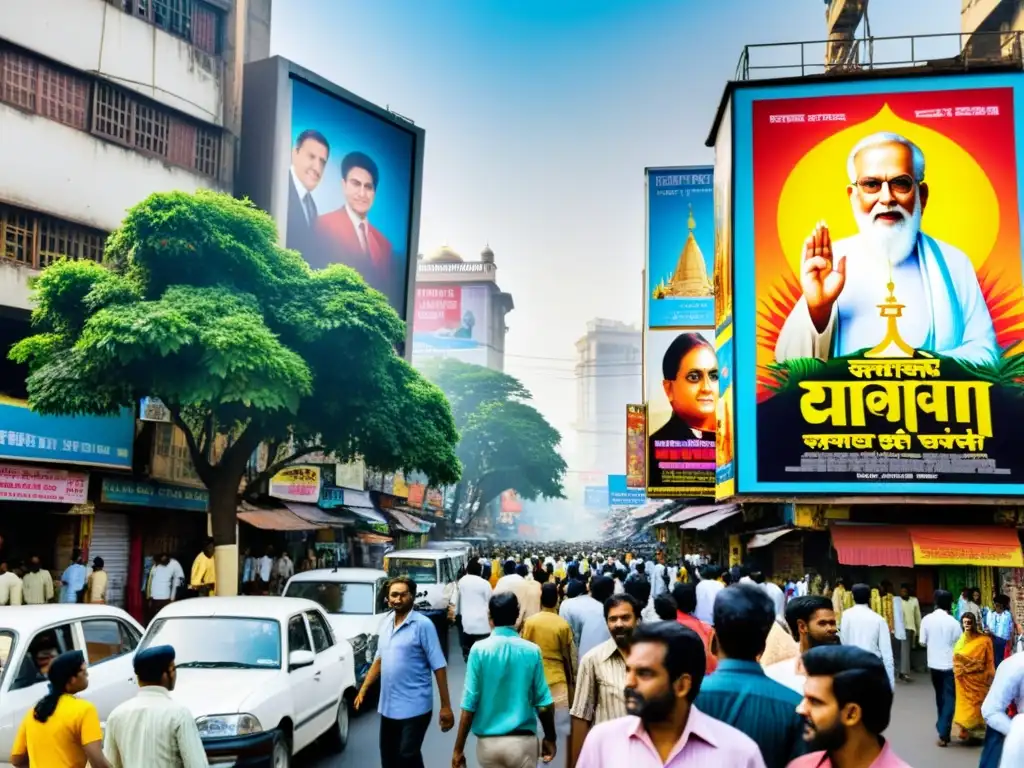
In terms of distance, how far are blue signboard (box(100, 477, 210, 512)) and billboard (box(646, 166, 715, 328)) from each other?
1406cm

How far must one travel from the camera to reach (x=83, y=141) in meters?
23.4

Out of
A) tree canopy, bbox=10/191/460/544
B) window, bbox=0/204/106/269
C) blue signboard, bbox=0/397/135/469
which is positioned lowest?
blue signboard, bbox=0/397/135/469

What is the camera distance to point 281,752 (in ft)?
26.8

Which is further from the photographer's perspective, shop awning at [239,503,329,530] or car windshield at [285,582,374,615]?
shop awning at [239,503,329,530]

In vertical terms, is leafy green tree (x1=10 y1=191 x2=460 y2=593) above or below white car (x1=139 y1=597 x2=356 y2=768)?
above

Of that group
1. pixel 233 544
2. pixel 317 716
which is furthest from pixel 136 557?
pixel 317 716

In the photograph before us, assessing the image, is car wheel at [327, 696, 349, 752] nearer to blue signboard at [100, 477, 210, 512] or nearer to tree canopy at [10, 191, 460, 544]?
tree canopy at [10, 191, 460, 544]

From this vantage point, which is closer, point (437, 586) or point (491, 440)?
point (437, 586)

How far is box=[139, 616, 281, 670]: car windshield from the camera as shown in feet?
28.6

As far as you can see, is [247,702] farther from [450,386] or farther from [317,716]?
[450,386]

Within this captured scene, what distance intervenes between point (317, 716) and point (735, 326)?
45.2 ft

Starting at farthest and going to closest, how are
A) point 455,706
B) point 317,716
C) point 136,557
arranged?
1. point 136,557
2. point 455,706
3. point 317,716

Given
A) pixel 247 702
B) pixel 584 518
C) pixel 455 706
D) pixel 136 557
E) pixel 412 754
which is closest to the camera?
pixel 412 754

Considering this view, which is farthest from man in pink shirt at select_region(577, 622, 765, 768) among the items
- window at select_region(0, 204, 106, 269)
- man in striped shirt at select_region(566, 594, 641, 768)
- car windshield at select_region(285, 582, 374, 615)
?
window at select_region(0, 204, 106, 269)
